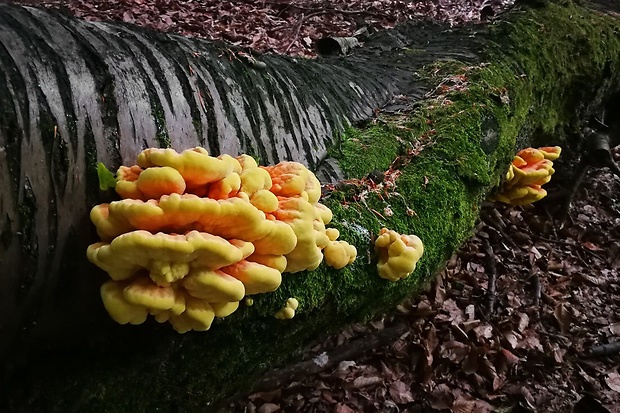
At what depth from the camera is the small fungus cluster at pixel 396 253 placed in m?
2.12

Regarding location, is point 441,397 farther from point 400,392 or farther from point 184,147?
point 184,147

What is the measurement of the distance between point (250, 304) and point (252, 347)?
14.2 inches

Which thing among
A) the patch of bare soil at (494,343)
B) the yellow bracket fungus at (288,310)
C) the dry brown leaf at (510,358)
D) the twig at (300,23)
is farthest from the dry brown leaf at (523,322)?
the twig at (300,23)

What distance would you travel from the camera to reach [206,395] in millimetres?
2111

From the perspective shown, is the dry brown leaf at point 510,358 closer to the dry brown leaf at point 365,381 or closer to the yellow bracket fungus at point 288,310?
the dry brown leaf at point 365,381

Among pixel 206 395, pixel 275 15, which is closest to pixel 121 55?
→ pixel 206 395

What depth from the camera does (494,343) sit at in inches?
178

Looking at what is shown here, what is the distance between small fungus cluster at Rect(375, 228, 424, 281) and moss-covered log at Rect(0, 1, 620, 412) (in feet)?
0.21

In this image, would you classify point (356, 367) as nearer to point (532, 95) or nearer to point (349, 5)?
point (532, 95)

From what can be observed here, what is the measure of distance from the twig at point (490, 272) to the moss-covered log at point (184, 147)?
6.61ft

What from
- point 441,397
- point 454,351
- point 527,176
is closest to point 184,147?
point 527,176

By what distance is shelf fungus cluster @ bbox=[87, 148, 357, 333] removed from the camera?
1.33 meters

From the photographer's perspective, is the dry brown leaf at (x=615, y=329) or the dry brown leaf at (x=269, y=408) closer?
the dry brown leaf at (x=269, y=408)

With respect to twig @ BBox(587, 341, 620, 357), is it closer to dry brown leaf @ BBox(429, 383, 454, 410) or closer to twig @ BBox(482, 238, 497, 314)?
twig @ BBox(482, 238, 497, 314)
